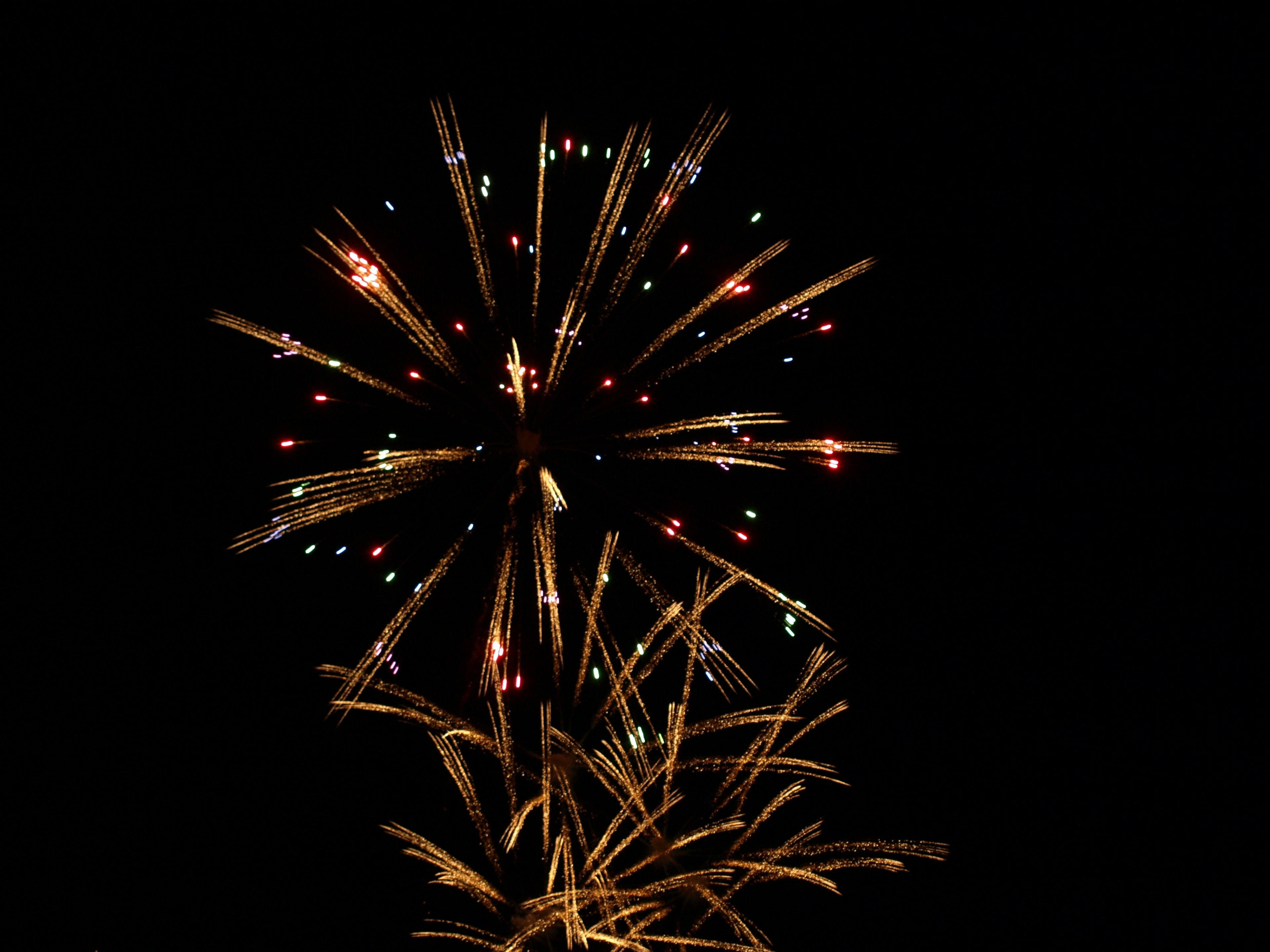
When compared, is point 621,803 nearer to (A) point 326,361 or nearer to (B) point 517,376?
(B) point 517,376

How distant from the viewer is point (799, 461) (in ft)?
14.0

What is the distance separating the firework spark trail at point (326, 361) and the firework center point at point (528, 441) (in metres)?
0.61

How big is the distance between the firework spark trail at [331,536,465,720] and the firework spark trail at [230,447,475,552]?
47 cm

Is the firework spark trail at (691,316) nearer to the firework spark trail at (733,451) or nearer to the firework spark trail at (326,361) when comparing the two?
the firework spark trail at (733,451)

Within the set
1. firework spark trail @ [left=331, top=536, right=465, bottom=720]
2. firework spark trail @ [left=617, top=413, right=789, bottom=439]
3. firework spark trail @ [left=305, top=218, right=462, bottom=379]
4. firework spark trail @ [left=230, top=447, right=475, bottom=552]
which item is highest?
firework spark trail @ [left=305, top=218, right=462, bottom=379]

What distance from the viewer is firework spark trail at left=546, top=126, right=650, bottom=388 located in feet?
11.9

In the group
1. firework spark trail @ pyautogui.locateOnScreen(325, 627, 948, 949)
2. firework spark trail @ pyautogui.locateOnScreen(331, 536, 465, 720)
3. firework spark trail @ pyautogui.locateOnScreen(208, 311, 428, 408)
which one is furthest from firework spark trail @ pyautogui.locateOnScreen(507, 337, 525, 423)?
firework spark trail @ pyautogui.locateOnScreen(325, 627, 948, 949)

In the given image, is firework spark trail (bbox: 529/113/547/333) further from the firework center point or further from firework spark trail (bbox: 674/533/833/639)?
firework spark trail (bbox: 674/533/833/639)

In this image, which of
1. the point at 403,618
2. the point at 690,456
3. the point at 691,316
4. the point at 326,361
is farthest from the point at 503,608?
the point at 691,316

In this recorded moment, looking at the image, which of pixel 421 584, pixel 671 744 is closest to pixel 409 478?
pixel 421 584

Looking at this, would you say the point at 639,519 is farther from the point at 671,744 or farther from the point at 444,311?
the point at 444,311

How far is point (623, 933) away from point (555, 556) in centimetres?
238

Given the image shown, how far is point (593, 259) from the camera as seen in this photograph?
146 inches

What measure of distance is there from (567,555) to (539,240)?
6.16 ft
